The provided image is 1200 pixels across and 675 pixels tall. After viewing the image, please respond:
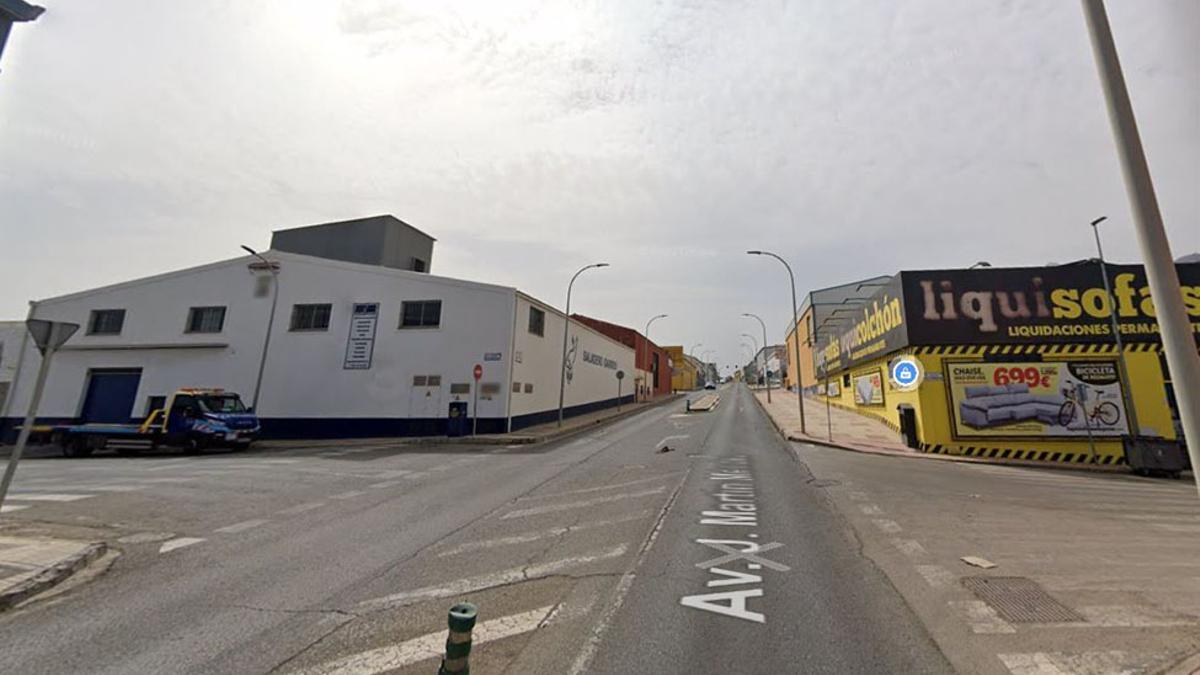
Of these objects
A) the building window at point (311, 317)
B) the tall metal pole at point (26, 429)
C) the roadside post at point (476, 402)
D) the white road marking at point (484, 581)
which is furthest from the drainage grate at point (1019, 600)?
the building window at point (311, 317)

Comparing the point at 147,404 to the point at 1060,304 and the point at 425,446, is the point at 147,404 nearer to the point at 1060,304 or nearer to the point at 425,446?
the point at 425,446

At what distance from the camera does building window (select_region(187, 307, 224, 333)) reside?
2588 centimetres

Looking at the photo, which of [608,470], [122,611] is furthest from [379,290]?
[122,611]

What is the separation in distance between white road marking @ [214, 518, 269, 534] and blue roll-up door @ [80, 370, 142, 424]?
2685 cm

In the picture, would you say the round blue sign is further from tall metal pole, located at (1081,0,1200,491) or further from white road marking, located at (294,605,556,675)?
white road marking, located at (294,605,556,675)

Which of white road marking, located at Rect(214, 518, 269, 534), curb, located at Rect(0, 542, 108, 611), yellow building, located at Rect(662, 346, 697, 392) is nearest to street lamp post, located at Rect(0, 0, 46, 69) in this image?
curb, located at Rect(0, 542, 108, 611)

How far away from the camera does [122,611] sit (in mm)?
4602

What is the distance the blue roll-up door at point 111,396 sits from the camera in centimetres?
2595

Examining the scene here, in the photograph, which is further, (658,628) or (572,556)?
(572,556)

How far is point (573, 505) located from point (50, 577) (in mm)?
6685

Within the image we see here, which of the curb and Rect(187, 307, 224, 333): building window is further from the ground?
Rect(187, 307, 224, 333): building window

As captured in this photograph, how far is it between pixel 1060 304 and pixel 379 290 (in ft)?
93.9

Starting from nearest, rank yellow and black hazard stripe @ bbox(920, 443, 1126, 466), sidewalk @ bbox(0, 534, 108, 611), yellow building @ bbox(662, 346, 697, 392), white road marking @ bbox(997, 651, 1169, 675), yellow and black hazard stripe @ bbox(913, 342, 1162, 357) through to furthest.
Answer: white road marking @ bbox(997, 651, 1169, 675) → sidewalk @ bbox(0, 534, 108, 611) → yellow and black hazard stripe @ bbox(920, 443, 1126, 466) → yellow and black hazard stripe @ bbox(913, 342, 1162, 357) → yellow building @ bbox(662, 346, 697, 392)

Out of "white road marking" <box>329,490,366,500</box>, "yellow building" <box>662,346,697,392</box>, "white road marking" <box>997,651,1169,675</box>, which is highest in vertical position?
"yellow building" <box>662,346,697,392</box>
